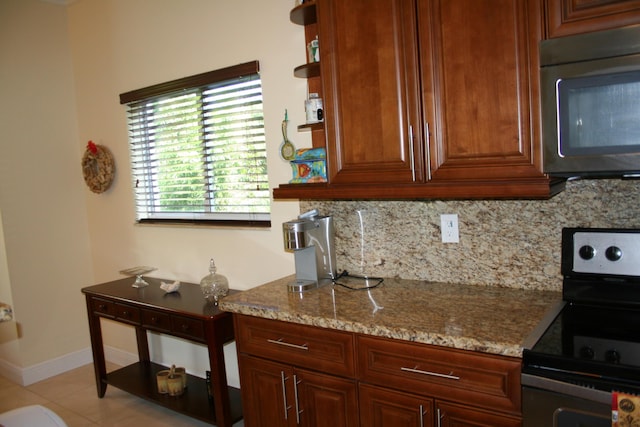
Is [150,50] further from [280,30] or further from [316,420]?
[316,420]

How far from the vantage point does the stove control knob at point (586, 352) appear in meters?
1.39

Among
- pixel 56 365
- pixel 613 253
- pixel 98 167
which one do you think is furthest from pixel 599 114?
pixel 56 365

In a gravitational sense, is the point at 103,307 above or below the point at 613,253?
below

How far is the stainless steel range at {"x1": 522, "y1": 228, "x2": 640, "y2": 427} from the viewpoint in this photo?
134 centimetres

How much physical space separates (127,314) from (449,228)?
204 cm

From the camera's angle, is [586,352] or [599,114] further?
[599,114]

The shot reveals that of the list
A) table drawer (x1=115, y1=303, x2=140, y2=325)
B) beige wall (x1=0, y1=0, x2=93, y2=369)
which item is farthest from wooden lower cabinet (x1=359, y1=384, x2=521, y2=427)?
beige wall (x1=0, y1=0, x2=93, y2=369)

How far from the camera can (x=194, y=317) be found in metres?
2.63

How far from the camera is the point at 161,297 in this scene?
9.94ft

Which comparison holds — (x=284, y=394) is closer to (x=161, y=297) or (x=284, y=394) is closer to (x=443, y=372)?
(x=443, y=372)

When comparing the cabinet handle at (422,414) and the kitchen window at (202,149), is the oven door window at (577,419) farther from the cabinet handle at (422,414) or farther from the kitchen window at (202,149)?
the kitchen window at (202,149)

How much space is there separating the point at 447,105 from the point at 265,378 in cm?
135

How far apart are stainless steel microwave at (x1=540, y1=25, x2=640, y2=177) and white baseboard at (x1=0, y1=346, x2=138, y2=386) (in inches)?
134

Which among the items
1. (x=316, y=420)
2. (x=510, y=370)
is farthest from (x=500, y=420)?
(x=316, y=420)
